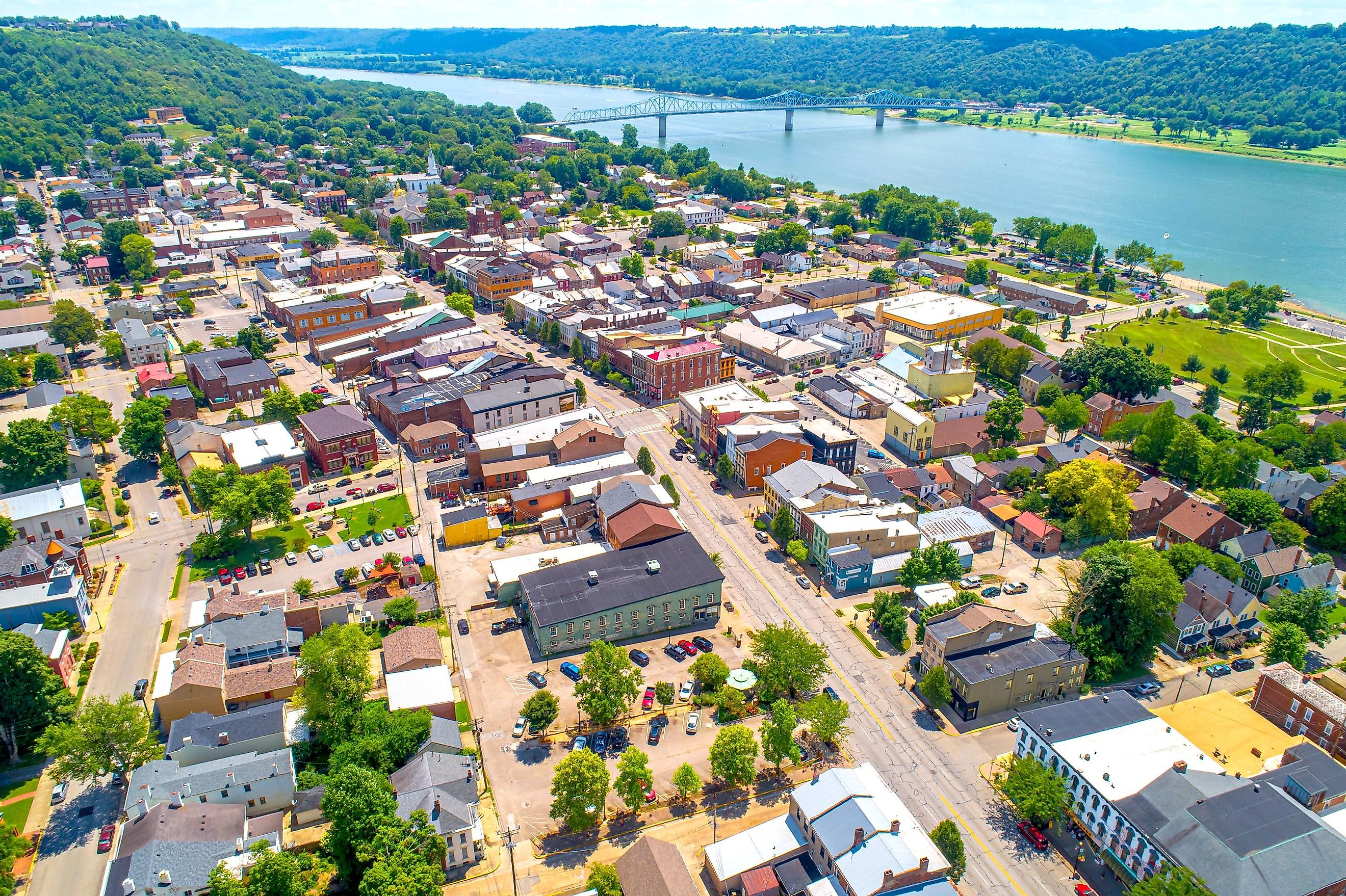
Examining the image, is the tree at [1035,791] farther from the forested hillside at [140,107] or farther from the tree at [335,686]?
the forested hillside at [140,107]

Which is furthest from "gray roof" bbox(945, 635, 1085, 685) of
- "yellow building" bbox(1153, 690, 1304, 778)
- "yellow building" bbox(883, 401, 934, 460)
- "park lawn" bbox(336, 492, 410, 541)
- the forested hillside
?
the forested hillside

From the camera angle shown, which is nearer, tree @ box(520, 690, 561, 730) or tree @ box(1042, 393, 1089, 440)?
tree @ box(520, 690, 561, 730)

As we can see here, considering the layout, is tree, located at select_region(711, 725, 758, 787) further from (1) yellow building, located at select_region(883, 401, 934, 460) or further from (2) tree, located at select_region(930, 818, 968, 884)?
(1) yellow building, located at select_region(883, 401, 934, 460)

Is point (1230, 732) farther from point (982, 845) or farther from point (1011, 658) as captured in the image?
point (982, 845)

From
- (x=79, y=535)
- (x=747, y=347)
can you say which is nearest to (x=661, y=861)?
(x=79, y=535)

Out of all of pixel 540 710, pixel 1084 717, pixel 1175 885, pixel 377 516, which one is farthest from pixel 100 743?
pixel 1084 717

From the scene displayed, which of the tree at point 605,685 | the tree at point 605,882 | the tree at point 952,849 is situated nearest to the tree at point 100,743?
the tree at point 605,685
